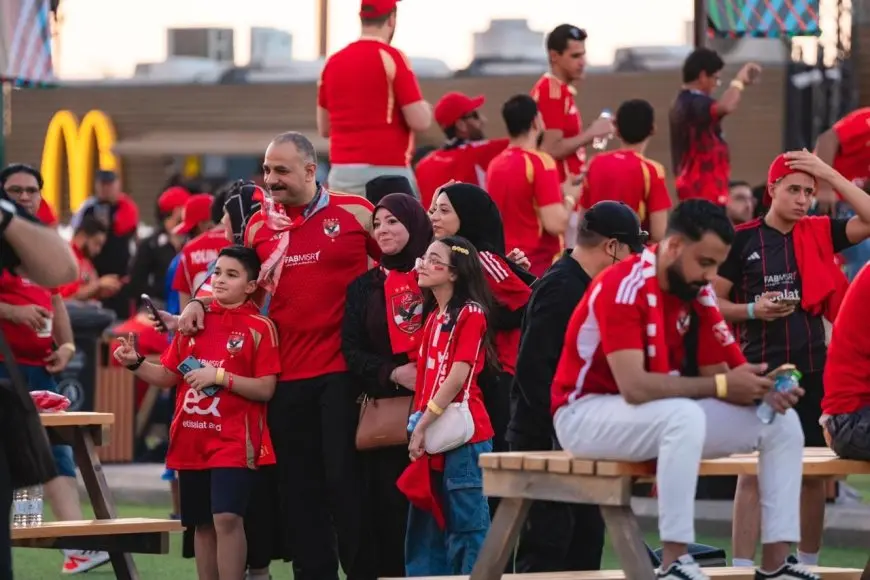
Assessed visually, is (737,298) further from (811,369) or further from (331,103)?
(331,103)

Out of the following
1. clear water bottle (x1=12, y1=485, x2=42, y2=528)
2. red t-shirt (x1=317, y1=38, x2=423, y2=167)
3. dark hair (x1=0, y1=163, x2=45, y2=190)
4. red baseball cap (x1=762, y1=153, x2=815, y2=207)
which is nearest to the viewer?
clear water bottle (x1=12, y1=485, x2=42, y2=528)

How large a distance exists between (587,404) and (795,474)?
0.78 m

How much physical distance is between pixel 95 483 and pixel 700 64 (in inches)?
220

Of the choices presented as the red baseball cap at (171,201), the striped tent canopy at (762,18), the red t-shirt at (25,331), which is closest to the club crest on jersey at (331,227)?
the red t-shirt at (25,331)

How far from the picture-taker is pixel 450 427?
8.72 meters

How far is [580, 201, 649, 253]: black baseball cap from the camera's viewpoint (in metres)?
8.46

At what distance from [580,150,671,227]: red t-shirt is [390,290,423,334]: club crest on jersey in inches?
151

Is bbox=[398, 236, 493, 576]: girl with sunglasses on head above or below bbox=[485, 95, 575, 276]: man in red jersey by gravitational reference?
below

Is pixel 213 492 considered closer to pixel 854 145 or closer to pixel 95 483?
pixel 95 483

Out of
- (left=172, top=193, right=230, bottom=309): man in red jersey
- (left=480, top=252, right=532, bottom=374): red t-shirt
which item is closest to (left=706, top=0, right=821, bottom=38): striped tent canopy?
(left=172, top=193, right=230, bottom=309): man in red jersey

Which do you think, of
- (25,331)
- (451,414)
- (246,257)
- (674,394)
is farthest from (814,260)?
A: (25,331)

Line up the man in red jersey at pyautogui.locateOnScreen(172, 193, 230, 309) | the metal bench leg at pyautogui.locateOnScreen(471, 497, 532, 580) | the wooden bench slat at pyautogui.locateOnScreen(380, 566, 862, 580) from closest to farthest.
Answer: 1. the metal bench leg at pyautogui.locateOnScreen(471, 497, 532, 580)
2. the wooden bench slat at pyautogui.locateOnScreen(380, 566, 862, 580)
3. the man in red jersey at pyautogui.locateOnScreen(172, 193, 230, 309)

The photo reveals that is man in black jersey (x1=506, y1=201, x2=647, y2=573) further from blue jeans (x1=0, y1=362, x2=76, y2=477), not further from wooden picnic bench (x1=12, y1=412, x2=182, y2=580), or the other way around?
blue jeans (x1=0, y1=362, x2=76, y2=477)

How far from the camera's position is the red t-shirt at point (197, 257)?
11.4m
